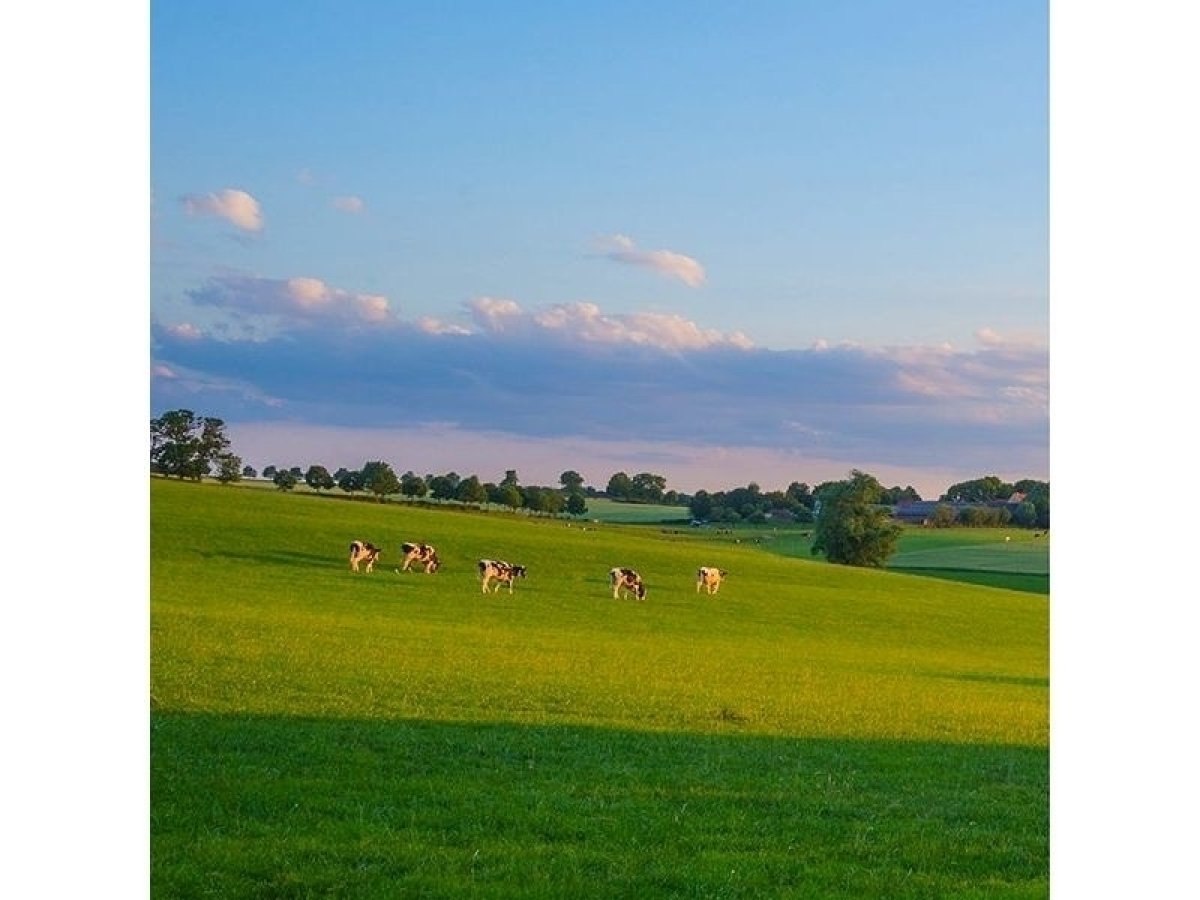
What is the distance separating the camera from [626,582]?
8.72 m

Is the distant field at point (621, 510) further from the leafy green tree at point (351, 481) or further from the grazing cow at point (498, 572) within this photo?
the grazing cow at point (498, 572)

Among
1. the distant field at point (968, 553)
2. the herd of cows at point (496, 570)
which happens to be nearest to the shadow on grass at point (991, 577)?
the distant field at point (968, 553)

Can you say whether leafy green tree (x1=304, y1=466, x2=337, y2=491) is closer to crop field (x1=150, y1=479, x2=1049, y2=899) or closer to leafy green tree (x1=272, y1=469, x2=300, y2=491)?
leafy green tree (x1=272, y1=469, x2=300, y2=491)

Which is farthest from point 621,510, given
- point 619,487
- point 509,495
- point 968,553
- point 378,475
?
point 968,553

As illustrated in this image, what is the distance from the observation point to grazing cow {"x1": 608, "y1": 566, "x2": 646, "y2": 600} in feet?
27.9

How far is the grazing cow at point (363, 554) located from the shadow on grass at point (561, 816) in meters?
2.39

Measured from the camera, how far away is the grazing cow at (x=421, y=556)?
8.48 metres

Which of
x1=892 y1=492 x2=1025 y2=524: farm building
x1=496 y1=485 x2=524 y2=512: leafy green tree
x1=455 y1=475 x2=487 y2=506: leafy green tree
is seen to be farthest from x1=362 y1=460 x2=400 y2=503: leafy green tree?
x1=892 y1=492 x2=1025 y2=524: farm building

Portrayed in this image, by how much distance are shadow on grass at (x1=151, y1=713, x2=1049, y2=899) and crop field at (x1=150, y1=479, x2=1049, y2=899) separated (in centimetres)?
1

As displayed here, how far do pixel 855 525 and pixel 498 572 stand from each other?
216cm

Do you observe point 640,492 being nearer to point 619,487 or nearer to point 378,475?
point 619,487
